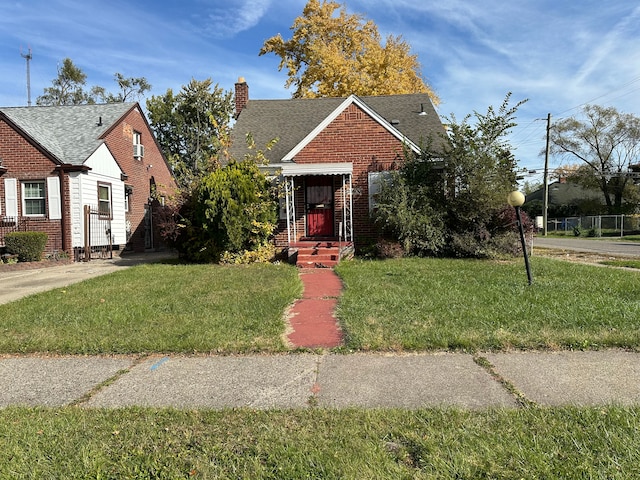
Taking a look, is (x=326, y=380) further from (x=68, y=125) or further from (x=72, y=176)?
(x=68, y=125)

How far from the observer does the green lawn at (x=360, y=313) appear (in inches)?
179

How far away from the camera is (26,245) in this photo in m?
13.0

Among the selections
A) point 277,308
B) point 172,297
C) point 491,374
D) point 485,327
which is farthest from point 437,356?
point 172,297

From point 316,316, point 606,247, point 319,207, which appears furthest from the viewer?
point 606,247

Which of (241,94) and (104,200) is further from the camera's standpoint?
(241,94)

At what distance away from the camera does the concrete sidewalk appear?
3252mm

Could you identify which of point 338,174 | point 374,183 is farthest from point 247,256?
point 374,183

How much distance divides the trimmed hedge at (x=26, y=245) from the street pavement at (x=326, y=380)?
10333 mm

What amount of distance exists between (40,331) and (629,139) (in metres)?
54.0

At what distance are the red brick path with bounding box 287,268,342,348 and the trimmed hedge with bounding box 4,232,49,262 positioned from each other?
9.35 metres

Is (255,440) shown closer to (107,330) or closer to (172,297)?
(107,330)

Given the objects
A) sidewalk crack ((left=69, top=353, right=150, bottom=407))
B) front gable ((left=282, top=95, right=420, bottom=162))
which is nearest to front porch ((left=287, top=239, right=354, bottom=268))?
front gable ((left=282, top=95, right=420, bottom=162))

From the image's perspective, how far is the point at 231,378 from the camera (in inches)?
147

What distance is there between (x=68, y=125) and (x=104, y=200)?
3.82m
